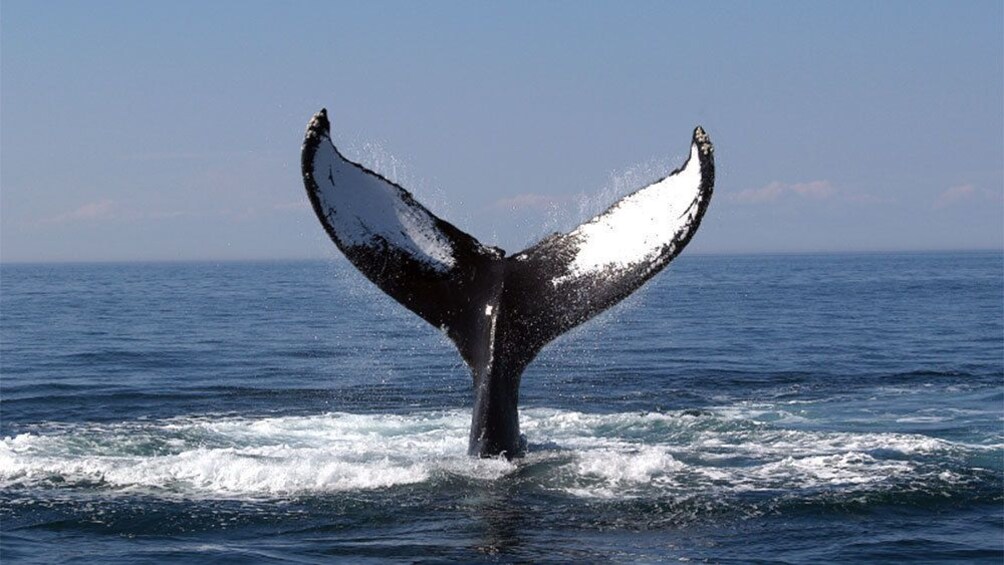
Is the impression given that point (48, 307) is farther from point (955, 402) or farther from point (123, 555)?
point (123, 555)

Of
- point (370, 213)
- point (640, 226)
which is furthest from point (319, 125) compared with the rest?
point (640, 226)

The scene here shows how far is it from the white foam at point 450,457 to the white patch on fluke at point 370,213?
6.31 feet

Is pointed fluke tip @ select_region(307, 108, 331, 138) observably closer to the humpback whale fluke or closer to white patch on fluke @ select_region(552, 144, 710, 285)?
the humpback whale fluke

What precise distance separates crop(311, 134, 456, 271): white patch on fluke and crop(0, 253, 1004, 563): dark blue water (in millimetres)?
395

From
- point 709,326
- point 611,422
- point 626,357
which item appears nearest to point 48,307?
point 709,326

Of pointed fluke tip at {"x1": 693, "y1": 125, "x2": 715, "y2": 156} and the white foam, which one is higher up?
pointed fluke tip at {"x1": 693, "y1": 125, "x2": 715, "y2": 156}

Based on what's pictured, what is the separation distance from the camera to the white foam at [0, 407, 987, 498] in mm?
11461

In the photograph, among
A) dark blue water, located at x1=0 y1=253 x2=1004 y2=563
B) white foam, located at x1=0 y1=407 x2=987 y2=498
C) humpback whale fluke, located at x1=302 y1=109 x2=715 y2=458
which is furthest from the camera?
white foam, located at x1=0 y1=407 x2=987 y2=498

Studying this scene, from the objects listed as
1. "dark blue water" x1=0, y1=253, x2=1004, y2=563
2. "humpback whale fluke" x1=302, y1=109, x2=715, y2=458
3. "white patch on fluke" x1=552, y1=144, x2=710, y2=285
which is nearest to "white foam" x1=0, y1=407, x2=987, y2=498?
"dark blue water" x1=0, y1=253, x2=1004, y2=563

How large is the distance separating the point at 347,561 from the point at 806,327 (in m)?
27.4

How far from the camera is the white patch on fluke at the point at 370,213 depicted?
10562 mm

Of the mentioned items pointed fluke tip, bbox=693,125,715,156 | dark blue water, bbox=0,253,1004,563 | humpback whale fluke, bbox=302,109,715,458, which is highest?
pointed fluke tip, bbox=693,125,715,156

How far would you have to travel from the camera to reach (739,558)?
9258mm

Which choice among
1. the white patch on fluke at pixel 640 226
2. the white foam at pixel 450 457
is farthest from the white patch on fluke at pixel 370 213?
the white foam at pixel 450 457
